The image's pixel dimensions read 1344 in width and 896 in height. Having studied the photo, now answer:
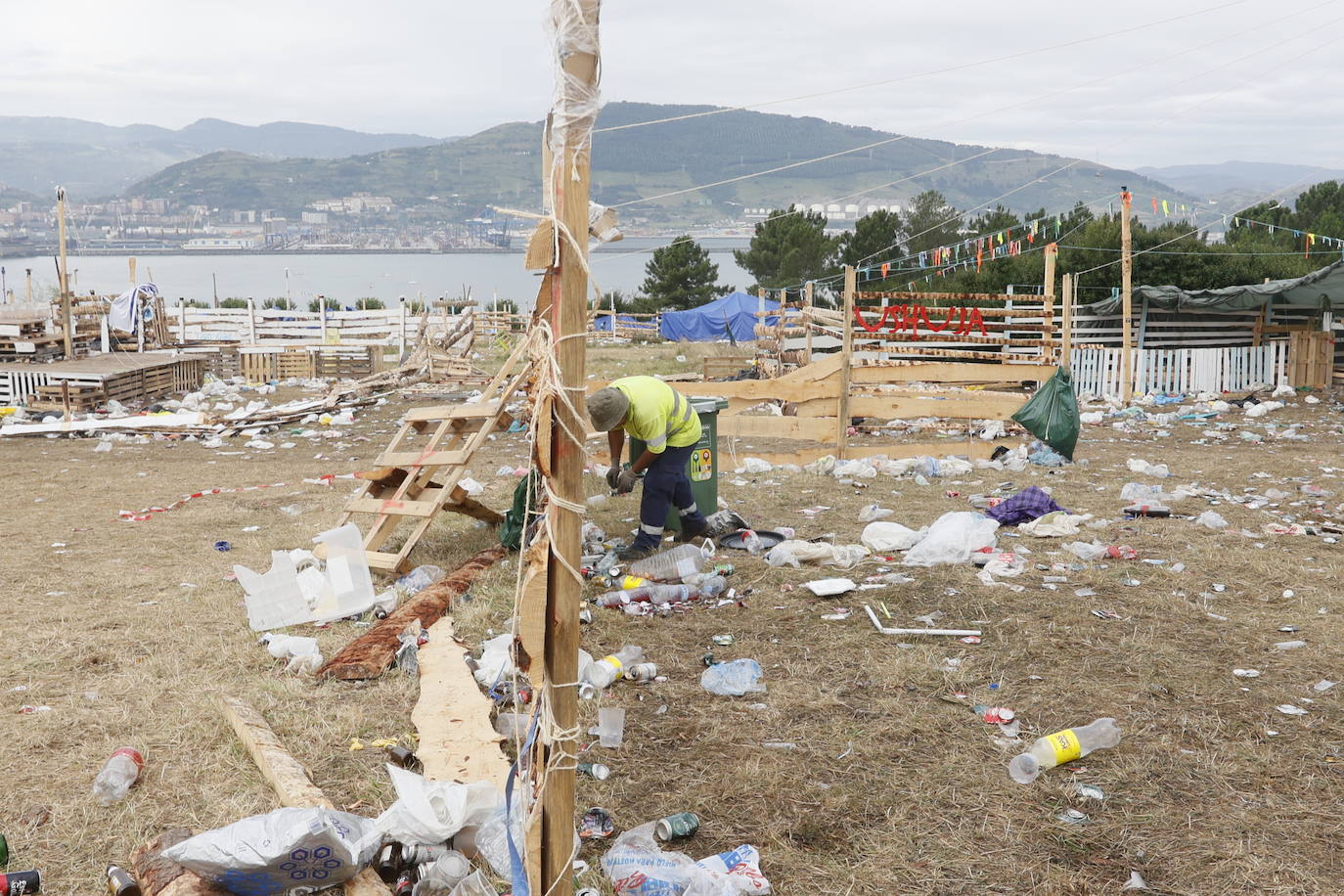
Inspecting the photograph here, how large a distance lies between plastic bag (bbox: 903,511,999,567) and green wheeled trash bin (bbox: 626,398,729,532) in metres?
1.61

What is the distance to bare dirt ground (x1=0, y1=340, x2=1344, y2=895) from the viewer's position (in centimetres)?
334

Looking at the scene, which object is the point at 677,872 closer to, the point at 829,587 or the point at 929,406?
the point at 829,587

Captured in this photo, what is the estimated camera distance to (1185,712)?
4.34m

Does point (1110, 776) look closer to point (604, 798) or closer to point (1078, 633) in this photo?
point (1078, 633)

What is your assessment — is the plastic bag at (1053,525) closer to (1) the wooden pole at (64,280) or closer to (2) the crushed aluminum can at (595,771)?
(2) the crushed aluminum can at (595,771)

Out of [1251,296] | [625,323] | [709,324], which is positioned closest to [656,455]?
[1251,296]

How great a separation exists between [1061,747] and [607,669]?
204cm

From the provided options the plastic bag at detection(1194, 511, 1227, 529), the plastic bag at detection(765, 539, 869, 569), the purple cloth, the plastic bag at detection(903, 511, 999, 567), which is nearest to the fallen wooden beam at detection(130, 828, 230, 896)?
the plastic bag at detection(765, 539, 869, 569)

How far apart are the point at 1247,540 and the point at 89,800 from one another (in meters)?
7.15

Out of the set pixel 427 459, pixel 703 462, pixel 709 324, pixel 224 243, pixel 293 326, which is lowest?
pixel 703 462

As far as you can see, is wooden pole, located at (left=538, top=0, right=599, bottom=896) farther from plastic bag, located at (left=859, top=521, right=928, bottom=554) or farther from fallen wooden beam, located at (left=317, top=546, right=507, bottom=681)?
plastic bag, located at (left=859, top=521, right=928, bottom=554)

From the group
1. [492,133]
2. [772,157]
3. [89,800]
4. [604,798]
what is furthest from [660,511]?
[492,133]

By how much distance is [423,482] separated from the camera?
7.18 m

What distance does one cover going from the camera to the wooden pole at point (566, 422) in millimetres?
2533
